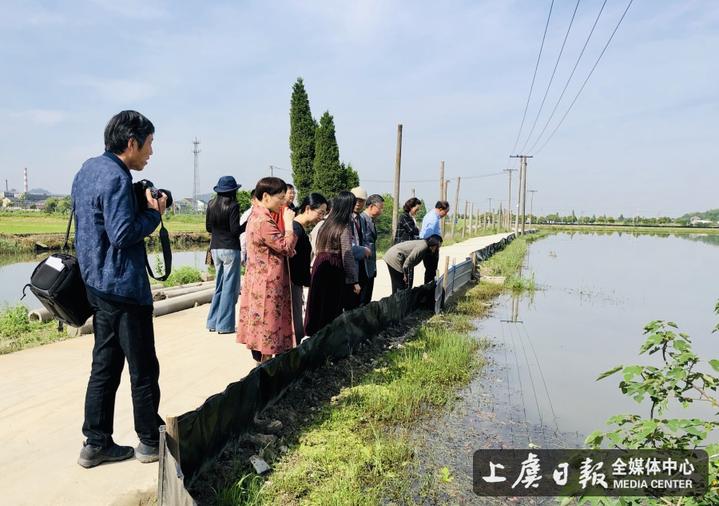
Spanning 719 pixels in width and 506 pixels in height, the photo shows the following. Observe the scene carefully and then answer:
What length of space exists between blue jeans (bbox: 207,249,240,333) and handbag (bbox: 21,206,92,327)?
8.88ft

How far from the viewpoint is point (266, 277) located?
3639 mm

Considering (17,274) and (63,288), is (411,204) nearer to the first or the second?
(63,288)

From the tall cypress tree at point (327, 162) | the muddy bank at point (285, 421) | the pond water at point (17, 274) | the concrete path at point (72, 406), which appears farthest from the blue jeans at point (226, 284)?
the tall cypress tree at point (327, 162)

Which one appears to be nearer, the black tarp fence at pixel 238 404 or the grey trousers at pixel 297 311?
the black tarp fence at pixel 238 404

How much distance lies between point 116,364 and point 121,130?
45.5 inches

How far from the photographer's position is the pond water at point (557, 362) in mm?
3960

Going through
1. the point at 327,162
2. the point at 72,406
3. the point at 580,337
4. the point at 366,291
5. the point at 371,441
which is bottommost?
the point at 580,337

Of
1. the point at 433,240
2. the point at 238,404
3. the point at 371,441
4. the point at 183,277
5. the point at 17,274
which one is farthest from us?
the point at 17,274

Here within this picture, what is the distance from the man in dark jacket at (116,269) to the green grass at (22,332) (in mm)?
3401

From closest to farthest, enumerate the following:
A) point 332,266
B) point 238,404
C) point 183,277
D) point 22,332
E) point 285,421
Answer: point 238,404, point 285,421, point 332,266, point 22,332, point 183,277

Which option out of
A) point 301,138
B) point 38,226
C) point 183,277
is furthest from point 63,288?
point 38,226

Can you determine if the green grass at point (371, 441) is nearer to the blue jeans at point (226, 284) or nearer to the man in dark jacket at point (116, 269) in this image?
the man in dark jacket at point (116, 269)

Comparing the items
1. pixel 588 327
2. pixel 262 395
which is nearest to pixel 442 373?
pixel 262 395

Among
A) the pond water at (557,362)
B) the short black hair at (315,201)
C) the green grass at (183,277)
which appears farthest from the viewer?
the green grass at (183,277)
